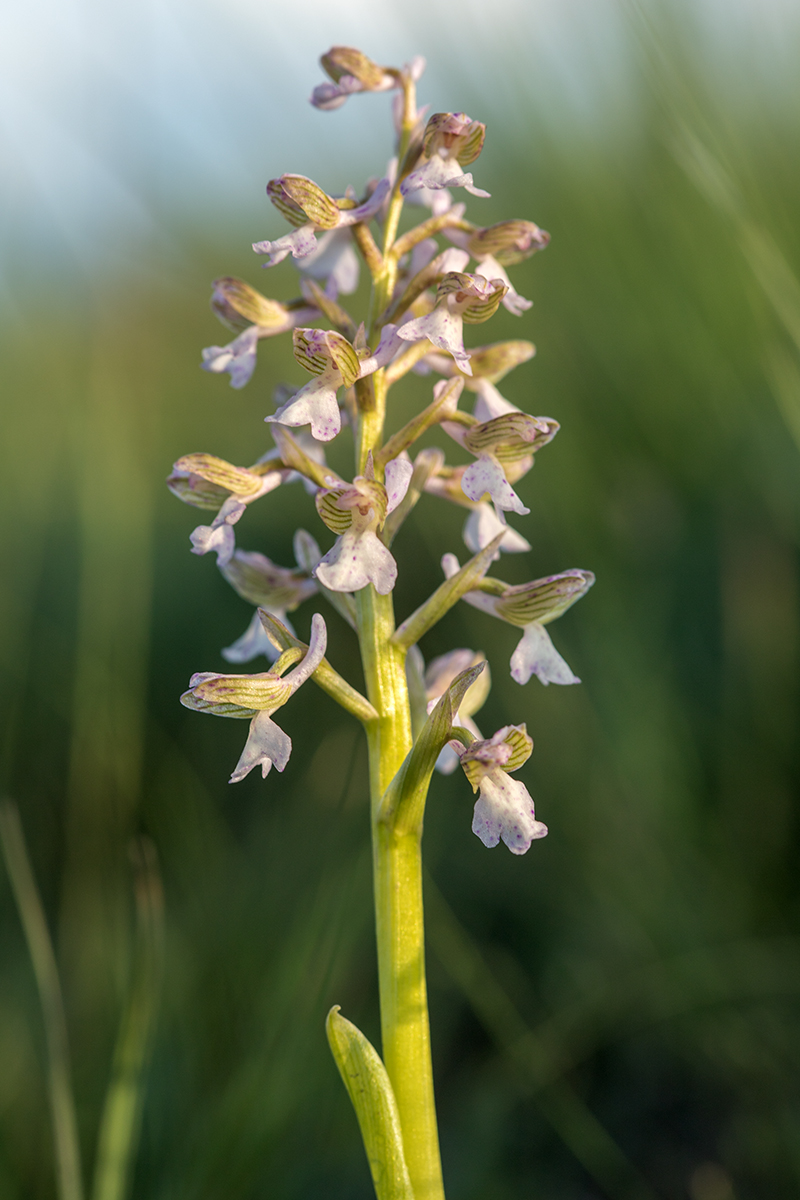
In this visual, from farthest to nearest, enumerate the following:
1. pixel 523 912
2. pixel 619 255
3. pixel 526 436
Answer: pixel 619 255 < pixel 523 912 < pixel 526 436

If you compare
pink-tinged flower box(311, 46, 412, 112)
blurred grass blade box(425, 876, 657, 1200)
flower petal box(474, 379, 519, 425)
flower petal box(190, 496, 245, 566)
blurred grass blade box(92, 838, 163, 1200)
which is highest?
pink-tinged flower box(311, 46, 412, 112)

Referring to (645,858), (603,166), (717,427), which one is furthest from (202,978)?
(603,166)

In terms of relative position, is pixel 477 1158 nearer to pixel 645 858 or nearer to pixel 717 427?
pixel 645 858

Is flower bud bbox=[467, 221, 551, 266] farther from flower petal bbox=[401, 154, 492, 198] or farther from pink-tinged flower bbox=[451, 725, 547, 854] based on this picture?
pink-tinged flower bbox=[451, 725, 547, 854]

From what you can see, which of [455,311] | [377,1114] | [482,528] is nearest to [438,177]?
[455,311]

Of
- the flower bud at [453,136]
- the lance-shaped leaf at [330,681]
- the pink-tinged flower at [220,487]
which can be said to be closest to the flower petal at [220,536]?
the pink-tinged flower at [220,487]

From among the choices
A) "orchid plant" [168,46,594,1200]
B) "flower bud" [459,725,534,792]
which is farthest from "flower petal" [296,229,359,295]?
"flower bud" [459,725,534,792]

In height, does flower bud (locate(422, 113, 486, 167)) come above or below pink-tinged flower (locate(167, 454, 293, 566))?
above
